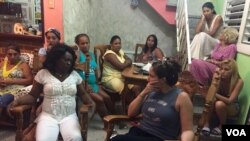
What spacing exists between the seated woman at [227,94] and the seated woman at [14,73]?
6.70 feet

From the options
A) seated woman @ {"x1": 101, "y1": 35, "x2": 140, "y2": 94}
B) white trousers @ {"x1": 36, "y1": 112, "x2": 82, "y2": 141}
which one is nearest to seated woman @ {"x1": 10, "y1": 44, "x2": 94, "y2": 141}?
white trousers @ {"x1": 36, "y1": 112, "x2": 82, "y2": 141}

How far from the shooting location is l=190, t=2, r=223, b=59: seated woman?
10.6 ft

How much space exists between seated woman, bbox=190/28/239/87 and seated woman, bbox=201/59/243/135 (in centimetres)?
19

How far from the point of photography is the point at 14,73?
109 inches

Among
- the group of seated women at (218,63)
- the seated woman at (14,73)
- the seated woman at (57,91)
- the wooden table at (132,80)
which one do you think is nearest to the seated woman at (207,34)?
the group of seated women at (218,63)

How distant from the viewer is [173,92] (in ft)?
5.48

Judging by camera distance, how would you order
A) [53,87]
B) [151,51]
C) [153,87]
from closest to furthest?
[153,87]
[53,87]
[151,51]

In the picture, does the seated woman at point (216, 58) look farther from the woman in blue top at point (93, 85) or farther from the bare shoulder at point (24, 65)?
the bare shoulder at point (24, 65)

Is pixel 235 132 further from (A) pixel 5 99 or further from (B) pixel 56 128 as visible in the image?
(A) pixel 5 99

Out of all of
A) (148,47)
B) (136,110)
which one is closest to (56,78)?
(136,110)

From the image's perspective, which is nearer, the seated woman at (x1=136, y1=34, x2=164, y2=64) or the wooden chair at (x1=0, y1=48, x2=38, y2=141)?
the wooden chair at (x1=0, y1=48, x2=38, y2=141)

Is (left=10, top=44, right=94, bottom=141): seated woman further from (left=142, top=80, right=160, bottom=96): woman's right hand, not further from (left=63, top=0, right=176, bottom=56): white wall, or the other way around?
(left=63, top=0, right=176, bottom=56): white wall

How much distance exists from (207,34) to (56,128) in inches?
91.7

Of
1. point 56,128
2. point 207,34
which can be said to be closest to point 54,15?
point 56,128
